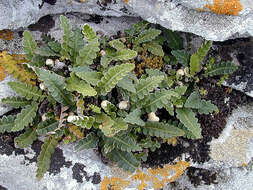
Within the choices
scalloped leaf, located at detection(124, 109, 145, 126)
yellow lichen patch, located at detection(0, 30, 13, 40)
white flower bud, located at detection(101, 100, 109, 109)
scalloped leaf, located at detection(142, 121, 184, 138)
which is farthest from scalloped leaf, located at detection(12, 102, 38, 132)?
scalloped leaf, located at detection(142, 121, 184, 138)

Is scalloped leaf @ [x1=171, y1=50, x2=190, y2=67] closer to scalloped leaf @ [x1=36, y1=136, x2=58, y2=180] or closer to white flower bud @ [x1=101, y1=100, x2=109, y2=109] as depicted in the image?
white flower bud @ [x1=101, y1=100, x2=109, y2=109]

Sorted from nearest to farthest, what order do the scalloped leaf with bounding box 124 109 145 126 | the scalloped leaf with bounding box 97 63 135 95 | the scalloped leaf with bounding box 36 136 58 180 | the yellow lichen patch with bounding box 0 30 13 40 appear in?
the scalloped leaf with bounding box 97 63 135 95
the scalloped leaf with bounding box 124 109 145 126
the scalloped leaf with bounding box 36 136 58 180
the yellow lichen patch with bounding box 0 30 13 40

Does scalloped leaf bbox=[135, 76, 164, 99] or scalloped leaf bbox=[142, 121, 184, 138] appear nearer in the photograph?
scalloped leaf bbox=[135, 76, 164, 99]

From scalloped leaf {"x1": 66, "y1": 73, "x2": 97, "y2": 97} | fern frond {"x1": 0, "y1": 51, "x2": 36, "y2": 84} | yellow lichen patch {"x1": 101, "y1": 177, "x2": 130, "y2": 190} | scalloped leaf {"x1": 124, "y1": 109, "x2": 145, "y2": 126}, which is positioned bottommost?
yellow lichen patch {"x1": 101, "y1": 177, "x2": 130, "y2": 190}

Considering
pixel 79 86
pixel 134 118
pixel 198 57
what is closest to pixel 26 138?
pixel 79 86

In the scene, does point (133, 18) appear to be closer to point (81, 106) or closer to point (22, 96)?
point (81, 106)

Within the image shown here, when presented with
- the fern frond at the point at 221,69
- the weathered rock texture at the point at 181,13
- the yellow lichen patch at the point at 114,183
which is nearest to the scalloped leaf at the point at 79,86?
the weathered rock texture at the point at 181,13

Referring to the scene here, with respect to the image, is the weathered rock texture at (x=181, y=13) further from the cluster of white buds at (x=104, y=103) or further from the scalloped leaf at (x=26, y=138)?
the scalloped leaf at (x=26, y=138)
